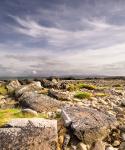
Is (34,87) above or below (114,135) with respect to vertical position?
above

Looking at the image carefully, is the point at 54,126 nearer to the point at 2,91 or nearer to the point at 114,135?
the point at 114,135

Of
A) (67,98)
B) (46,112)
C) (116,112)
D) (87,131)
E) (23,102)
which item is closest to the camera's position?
(87,131)

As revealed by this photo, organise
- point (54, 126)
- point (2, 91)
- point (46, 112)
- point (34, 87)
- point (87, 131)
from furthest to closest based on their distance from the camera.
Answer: point (2, 91)
point (34, 87)
point (46, 112)
point (87, 131)
point (54, 126)

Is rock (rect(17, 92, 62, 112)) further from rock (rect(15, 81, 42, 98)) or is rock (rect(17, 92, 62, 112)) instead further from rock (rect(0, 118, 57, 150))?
rock (rect(15, 81, 42, 98))

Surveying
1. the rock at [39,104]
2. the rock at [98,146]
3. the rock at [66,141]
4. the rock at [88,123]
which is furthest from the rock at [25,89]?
the rock at [98,146]

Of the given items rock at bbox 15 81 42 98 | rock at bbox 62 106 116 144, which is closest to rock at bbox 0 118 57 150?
rock at bbox 62 106 116 144

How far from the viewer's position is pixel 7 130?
9156mm

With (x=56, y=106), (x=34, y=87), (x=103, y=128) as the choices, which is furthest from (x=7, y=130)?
(x=34, y=87)

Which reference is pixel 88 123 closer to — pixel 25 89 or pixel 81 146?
pixel 81 146

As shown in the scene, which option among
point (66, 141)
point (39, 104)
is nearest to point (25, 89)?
point (39, 104)

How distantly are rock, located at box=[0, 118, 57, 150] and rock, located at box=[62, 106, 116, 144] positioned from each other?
127 cm

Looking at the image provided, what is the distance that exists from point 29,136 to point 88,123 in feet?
8.88

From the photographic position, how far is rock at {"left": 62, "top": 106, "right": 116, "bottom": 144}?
10.3 m

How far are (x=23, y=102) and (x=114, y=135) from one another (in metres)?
6.33
